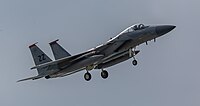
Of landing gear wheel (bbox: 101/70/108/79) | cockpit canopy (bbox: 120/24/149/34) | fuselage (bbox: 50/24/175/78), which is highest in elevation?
cockpit canopy (bbox: 120/24/149/34)

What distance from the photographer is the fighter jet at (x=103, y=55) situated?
68750 mm

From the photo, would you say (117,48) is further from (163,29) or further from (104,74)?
(163,29)

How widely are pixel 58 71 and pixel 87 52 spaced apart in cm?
288

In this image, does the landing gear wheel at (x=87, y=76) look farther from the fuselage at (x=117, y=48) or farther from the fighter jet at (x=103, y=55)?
the fuselage at (x=117, y=48)

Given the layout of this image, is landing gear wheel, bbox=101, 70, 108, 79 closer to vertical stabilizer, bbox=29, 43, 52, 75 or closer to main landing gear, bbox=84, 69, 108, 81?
main landing gear, bbox=84, 69, 108, 81

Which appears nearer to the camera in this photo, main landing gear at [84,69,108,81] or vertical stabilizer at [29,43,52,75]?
main landing gear at [84,69,108,81]

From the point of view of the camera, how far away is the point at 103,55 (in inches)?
2756

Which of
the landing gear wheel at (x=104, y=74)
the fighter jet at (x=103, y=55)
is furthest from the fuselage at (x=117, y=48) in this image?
the landing gear wheel at (x=104, y=74)

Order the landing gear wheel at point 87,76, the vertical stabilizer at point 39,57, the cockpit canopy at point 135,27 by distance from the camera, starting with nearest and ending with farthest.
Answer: the cockpit canopy at point 135,27 < the landing gear wheel at point 87,76 < the vertical stabilizer at point 39,57

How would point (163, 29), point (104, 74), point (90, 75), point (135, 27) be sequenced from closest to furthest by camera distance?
point (163, 29) → point (135, 27) → point (90, 75) → point (104, 74)

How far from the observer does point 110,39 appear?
7138 cm

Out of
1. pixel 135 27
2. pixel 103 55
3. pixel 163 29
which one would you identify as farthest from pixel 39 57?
pixel 163 29

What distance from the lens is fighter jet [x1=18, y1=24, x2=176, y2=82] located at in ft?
226

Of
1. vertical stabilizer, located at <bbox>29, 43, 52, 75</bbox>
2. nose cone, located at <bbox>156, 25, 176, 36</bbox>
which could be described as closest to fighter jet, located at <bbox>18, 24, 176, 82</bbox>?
nose cone, located at <bbox>156, 25, 176, 36</bbox>
